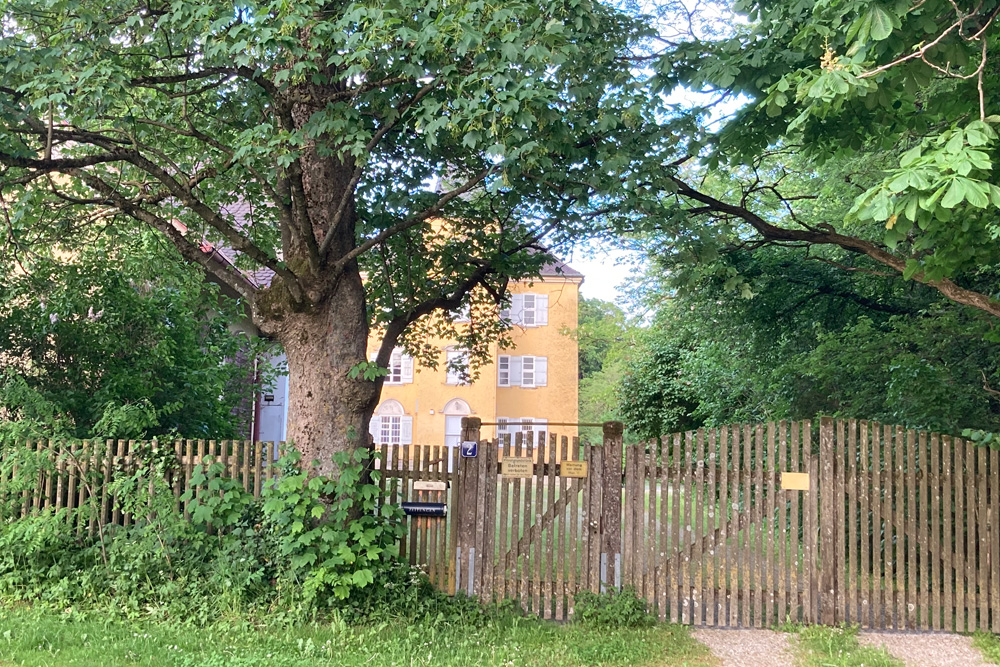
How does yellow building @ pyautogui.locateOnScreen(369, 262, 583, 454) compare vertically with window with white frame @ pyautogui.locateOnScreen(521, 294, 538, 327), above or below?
below

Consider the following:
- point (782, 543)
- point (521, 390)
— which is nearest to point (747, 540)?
point (782, 543)

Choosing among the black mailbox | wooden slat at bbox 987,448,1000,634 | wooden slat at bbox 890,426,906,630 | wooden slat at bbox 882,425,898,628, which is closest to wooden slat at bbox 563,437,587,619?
the black mailbox

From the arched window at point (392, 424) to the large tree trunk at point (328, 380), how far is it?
20.5 meters

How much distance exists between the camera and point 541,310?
1126 inches

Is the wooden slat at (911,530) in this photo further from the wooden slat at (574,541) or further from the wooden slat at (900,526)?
the wooden slat at (574,541)

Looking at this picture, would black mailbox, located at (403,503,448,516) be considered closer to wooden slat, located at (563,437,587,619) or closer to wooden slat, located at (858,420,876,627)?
wooden slat, located at (563,437,587,619)

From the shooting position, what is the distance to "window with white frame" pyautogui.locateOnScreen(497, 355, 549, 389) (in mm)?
28281

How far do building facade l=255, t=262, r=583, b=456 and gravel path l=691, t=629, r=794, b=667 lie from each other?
20355 mm

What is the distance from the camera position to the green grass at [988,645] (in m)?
6.12

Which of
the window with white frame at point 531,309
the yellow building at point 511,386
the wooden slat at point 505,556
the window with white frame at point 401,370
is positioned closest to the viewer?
the wooden slat at point 505,556

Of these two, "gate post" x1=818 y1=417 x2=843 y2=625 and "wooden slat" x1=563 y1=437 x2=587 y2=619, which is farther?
"wooden slat" x1=563 y1=437 x2=587 y2=619

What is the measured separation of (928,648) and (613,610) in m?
2.69

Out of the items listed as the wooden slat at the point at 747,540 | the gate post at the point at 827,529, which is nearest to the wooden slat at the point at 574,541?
the wooden slat at the point at 747,540

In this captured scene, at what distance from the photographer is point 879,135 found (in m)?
7.25
